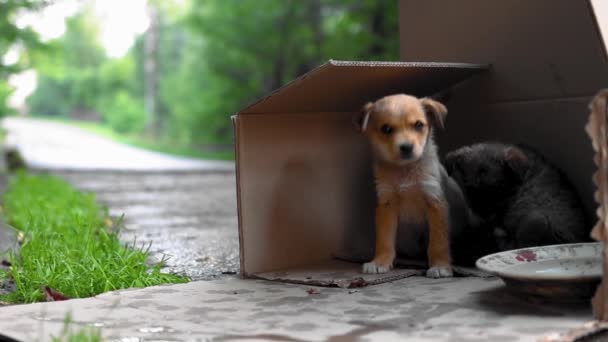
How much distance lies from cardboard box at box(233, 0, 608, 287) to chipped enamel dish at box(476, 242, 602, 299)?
1.90 feet

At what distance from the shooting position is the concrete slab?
2480 mm

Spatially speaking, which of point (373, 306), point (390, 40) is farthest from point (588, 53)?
point (390, 40)

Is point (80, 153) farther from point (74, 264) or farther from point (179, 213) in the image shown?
point (74, 264)

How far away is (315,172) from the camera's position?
156 inches

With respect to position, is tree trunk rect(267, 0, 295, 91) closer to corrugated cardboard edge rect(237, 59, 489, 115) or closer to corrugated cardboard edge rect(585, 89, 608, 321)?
corrugated cardboard edge rect(237, 59, 489, 115)

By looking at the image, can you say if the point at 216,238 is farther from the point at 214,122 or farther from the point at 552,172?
the point at 214,122

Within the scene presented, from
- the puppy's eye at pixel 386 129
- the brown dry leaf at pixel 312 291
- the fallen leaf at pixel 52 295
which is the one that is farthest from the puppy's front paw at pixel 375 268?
the fallen leaf at pixel 52 295

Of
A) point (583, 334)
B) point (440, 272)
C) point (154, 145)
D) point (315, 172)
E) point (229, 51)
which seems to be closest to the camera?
point (583, 334)

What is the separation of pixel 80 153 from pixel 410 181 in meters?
16.7

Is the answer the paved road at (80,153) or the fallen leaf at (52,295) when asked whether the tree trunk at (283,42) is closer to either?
the paved road at (80,153)

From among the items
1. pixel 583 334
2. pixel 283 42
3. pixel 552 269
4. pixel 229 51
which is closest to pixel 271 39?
pixel 283 42

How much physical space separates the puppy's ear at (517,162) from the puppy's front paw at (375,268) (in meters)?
0.75

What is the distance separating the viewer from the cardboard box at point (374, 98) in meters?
3.51

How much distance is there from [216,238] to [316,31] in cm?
1085
